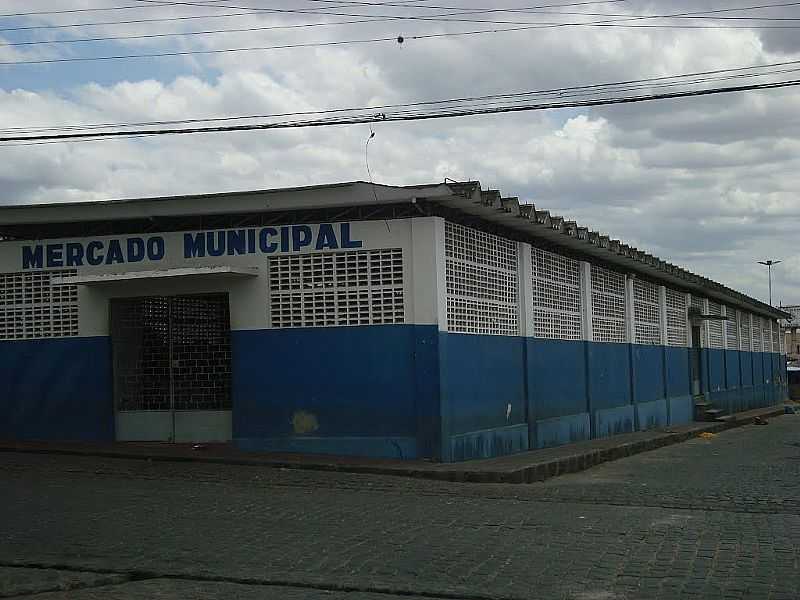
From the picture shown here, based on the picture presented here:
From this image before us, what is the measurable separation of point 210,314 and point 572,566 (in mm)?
9461

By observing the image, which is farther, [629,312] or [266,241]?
[629,312]

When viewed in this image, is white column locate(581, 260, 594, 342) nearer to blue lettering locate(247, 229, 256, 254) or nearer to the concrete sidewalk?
the concrete sidewalk

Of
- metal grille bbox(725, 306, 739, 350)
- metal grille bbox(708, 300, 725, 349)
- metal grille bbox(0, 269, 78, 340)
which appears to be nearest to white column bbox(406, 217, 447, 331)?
metal grille bbox(0, 269, 78, 340)

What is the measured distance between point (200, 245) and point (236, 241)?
616 mm

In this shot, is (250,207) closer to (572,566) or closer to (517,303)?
(517,303)

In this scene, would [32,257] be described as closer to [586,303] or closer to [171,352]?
[171,352]

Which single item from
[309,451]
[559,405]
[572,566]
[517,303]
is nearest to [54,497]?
[309,451]

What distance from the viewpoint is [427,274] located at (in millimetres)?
14266

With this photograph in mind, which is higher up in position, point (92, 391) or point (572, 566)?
point (92, 391)

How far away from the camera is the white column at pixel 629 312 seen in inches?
983

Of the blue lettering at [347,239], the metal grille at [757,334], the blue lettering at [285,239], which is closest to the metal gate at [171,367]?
the blue lettering at [285,239]

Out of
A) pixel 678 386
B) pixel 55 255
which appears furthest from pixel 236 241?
pixel 678 386

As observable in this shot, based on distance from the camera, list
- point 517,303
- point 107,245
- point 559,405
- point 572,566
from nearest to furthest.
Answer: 1. point 572,566
2. point 107,245
3. point 517,303
4. point 559,405

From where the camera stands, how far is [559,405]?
19.4 meters
